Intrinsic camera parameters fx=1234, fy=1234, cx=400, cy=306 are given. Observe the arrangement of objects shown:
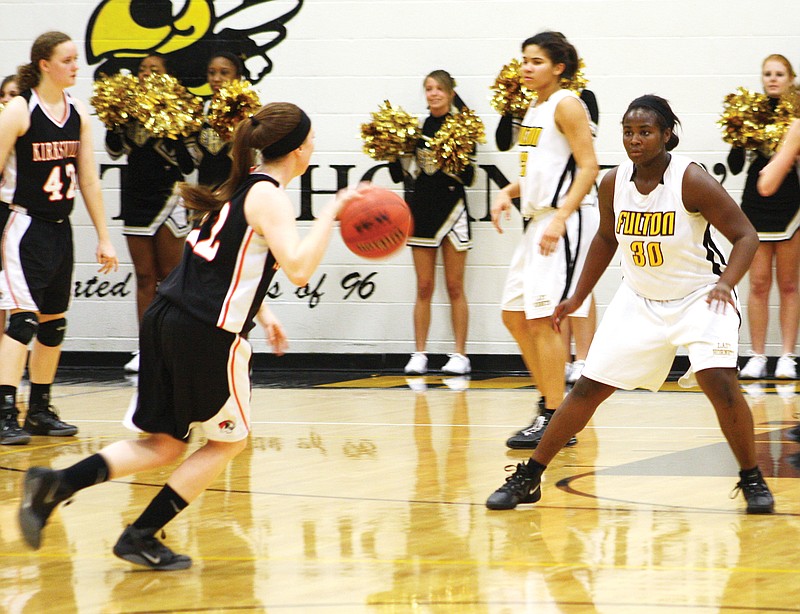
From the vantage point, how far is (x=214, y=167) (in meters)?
9.78

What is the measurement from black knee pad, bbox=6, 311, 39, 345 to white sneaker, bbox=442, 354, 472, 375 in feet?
A: 12.6

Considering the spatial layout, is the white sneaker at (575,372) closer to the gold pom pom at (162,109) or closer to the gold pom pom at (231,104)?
the gold pom pom at (231,104)

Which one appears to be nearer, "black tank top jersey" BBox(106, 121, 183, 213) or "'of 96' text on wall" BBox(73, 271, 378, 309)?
"black tank top jersey" BBox(106, 121, 183, 213)

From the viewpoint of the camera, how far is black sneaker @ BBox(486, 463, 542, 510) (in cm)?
461

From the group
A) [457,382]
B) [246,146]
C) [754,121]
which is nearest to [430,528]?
[246,146]

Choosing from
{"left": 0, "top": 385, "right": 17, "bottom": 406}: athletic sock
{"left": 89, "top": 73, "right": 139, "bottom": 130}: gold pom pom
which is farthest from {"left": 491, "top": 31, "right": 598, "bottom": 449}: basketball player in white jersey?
{"left": 89, "top": 73, "right": 139, "bottom": 130}: gold pom pom

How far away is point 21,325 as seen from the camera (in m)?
6.32

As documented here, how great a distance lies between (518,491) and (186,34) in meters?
6.62

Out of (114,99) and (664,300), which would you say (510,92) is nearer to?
(114,99)

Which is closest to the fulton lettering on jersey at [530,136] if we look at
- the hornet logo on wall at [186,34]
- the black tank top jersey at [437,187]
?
the black tank top jersey at [437,187]

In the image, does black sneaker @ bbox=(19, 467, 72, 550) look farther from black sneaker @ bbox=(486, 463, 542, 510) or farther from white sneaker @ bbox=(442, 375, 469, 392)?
white sneaker @ bbox=(442, 375, 469, 392)

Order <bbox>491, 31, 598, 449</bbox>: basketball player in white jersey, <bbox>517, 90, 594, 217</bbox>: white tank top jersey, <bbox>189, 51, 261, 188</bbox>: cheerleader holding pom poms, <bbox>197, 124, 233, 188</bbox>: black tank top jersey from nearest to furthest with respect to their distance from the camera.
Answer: <bbox>491, 31, 598, 449</bbox>: basketball player in white jersey < <bbox>517, 90, 594, 217</bbox>: white tank top jersey < <bbox>189, 51, 261, 188</bbox>: cheerleader holding pom poms < <bbox>197, 124, 233, 188</bbox>: black tank top jersey

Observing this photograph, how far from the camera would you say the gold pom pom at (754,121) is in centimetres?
880

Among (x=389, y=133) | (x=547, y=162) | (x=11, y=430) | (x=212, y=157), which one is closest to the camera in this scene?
(x=547, y=162)
